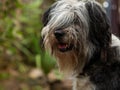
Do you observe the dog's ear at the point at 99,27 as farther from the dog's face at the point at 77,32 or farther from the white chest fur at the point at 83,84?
the white chest fur at the point at 83,84

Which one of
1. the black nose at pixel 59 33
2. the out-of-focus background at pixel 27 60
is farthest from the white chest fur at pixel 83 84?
the out-of-focus background at pixel 27 60

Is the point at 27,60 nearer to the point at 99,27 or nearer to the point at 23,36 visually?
the point at 23,36

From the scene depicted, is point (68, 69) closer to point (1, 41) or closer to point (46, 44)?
point (46, 44)

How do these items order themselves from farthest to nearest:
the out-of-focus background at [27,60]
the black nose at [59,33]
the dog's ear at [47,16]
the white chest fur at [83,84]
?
the out-of-focus background at [27,60]
the dog's ear at [47,16]
the white chest fur at [83,84]
the black nose at [59,33]

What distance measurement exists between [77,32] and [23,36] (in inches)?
184

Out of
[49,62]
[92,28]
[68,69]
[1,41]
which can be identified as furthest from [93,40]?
[49,62]

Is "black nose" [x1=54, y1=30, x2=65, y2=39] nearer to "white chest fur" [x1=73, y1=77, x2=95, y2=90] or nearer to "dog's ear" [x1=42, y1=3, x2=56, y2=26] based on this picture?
"dog's ear" [x1=42, y1=3, x2=56, y2=26]

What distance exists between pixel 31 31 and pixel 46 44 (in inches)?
172

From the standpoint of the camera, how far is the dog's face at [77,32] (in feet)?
14.4

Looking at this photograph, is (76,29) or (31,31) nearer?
(76,29)

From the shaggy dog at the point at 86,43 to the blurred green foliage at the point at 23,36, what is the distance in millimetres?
3162

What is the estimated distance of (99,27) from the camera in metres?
4.42

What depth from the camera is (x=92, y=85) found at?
446cm

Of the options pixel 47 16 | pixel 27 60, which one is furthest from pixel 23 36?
pixel 47 16
